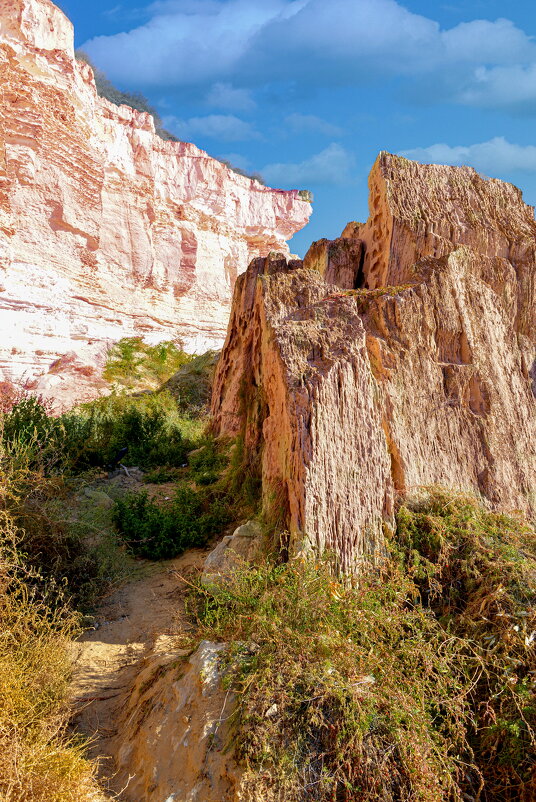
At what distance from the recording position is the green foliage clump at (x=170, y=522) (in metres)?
5.29

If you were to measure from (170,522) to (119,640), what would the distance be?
5.64ft

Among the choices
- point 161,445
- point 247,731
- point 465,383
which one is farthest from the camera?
point 161,445

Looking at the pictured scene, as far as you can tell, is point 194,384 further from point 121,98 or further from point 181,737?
point 121,98

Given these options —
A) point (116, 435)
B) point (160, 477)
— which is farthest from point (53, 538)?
point (116, 435)

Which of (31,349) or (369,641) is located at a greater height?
(31,349)

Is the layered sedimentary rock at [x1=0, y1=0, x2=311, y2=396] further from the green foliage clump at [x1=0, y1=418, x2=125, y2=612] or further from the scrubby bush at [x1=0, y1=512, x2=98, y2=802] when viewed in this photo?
the scrubby bush at [x1=0, y1=512, x2=98, y2=802]

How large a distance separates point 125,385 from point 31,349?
11.0 feet

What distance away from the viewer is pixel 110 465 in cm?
838

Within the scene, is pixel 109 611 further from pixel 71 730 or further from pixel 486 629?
pixel 486 629

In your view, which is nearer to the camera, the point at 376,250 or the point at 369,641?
the point at 369,641

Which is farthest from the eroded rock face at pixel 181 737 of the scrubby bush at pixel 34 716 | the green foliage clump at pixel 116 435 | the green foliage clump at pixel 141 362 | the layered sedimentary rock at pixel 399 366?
the green foliage clump at pixel 141 362

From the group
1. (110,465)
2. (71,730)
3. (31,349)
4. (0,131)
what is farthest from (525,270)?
(0,131)

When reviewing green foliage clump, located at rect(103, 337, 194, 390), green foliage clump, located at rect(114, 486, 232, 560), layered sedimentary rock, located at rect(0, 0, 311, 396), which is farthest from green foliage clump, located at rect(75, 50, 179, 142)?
green foliage clump, located at rect(114, 486, 232, 560)

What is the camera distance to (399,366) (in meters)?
4.60
